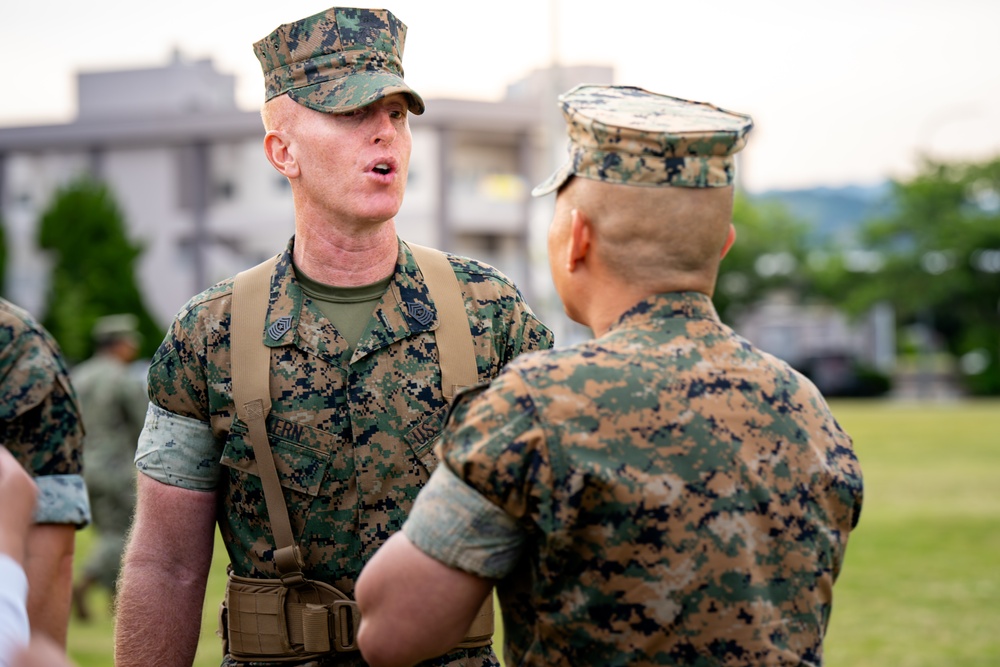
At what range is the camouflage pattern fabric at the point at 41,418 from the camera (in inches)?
147

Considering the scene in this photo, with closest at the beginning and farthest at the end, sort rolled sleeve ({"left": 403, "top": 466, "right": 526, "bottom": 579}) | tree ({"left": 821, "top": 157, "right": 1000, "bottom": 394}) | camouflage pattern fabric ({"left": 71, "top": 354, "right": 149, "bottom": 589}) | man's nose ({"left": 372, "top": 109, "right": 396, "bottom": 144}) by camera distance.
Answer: rolled sleeve ({"left": 403, "top": 466, "right": 526, "bottom": 579})
man's nose ({"left": 372, "top": 109, "right": 396, "bottom": 144})
camouflage pattern fabric ({"left": 71, "top": 354, "right": 149, "bottom": 589})
tree ({"left": 821, "top": 157, "right": 1000, "bottom": 394})

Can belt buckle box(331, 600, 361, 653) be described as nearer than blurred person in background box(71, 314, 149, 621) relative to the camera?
Yes

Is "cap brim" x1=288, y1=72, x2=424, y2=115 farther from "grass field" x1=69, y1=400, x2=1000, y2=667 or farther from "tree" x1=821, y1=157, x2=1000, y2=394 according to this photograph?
Result: "tree" x1=821, y1=157, x2=1000, y2=394

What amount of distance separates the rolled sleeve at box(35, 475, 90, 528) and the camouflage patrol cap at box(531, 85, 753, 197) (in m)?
2.02

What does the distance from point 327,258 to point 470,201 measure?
44947mm

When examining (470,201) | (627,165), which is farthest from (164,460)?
(470,201)

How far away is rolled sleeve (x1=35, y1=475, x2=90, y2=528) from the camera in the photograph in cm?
375

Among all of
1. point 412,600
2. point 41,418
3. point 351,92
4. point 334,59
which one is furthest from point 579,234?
point 41,418

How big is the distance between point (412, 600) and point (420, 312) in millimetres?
1198

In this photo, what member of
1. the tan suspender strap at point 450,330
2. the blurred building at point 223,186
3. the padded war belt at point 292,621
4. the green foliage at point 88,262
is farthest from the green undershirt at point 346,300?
the blurred building at point 223,186

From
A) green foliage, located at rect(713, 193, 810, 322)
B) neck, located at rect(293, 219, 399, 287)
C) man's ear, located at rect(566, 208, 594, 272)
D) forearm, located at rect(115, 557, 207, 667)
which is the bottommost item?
green foliage, located at rect(713, 193, 810, 322)

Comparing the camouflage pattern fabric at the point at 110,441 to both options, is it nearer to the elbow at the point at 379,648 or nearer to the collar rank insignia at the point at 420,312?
the collar rank insignia at the point at 420,312

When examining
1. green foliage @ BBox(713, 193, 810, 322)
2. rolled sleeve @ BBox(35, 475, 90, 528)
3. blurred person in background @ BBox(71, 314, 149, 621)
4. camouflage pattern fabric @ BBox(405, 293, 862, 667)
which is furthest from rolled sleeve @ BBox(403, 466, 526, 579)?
green foliage @ BBox(713, 193, 810, 322)

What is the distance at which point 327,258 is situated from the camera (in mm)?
3361
